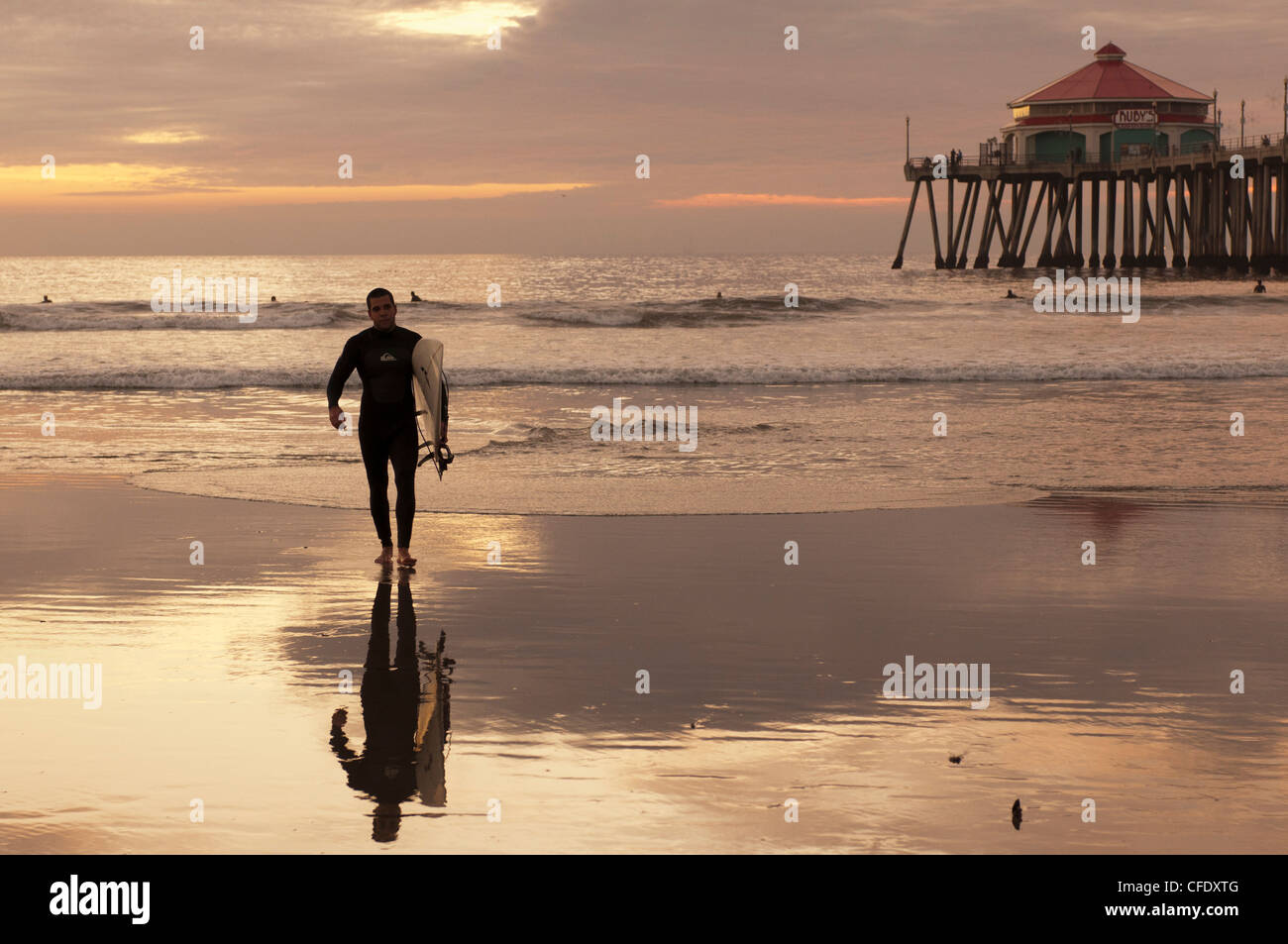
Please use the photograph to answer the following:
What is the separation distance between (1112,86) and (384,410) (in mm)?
75253

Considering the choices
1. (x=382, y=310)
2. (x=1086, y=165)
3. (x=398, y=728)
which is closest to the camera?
(x=398, y=728)

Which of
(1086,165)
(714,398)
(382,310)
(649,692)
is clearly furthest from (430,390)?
(1086,165)

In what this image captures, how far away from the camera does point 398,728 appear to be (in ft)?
17.4

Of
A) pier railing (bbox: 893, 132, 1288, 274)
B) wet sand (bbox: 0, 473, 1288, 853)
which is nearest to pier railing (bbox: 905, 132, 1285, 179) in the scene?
pier railing (bbox: 893, 132, 1288, 274)

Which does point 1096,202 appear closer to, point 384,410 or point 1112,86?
point 1112,86

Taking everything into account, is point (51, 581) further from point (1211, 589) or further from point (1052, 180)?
point (1052, 180)

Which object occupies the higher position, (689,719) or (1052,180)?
(1052,180)

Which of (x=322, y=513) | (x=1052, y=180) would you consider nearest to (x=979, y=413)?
(x=322, y=513)

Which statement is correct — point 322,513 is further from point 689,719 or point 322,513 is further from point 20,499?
point 689,719
